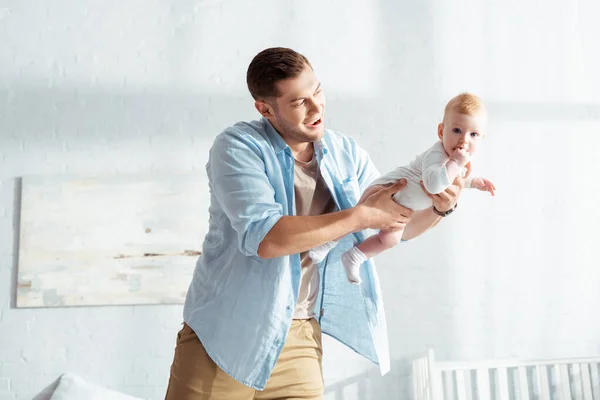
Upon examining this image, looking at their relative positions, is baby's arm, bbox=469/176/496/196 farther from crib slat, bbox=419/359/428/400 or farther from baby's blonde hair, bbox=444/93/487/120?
crib slat, bbox=419/359/428/400

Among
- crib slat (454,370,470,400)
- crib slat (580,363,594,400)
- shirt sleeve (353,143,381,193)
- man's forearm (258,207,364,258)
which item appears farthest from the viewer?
crib slat (580,363,594,400)

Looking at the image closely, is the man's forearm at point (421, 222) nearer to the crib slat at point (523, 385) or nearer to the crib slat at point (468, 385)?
the crib slat at point (468, 385)

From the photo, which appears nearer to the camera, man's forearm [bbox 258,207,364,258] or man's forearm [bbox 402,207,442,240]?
man's forearm [bbox 258,207,364,258]

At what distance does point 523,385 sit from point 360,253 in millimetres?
1819

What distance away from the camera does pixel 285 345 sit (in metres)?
1.62

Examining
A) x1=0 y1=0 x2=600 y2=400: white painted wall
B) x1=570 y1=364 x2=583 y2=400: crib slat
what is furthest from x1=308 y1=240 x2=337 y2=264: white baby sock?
x1=570 y1=364 x2=583 y2=400: crib slat

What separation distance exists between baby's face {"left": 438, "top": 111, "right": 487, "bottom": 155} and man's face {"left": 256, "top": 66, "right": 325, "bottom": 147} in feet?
1.00

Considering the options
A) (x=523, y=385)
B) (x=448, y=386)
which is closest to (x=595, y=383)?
(x=523, y=385)

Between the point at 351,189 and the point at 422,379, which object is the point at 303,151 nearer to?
the point at 351,189

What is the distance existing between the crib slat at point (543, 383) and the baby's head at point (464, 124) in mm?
1972

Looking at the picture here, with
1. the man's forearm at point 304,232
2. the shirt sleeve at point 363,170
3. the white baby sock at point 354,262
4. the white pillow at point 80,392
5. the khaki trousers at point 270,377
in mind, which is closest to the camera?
the man's forearm at point 304,232

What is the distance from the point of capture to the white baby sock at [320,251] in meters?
1.57

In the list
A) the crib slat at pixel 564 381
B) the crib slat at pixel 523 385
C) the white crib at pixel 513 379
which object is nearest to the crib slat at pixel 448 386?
the white crib at pixel 513 379

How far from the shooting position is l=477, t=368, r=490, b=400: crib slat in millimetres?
3002
